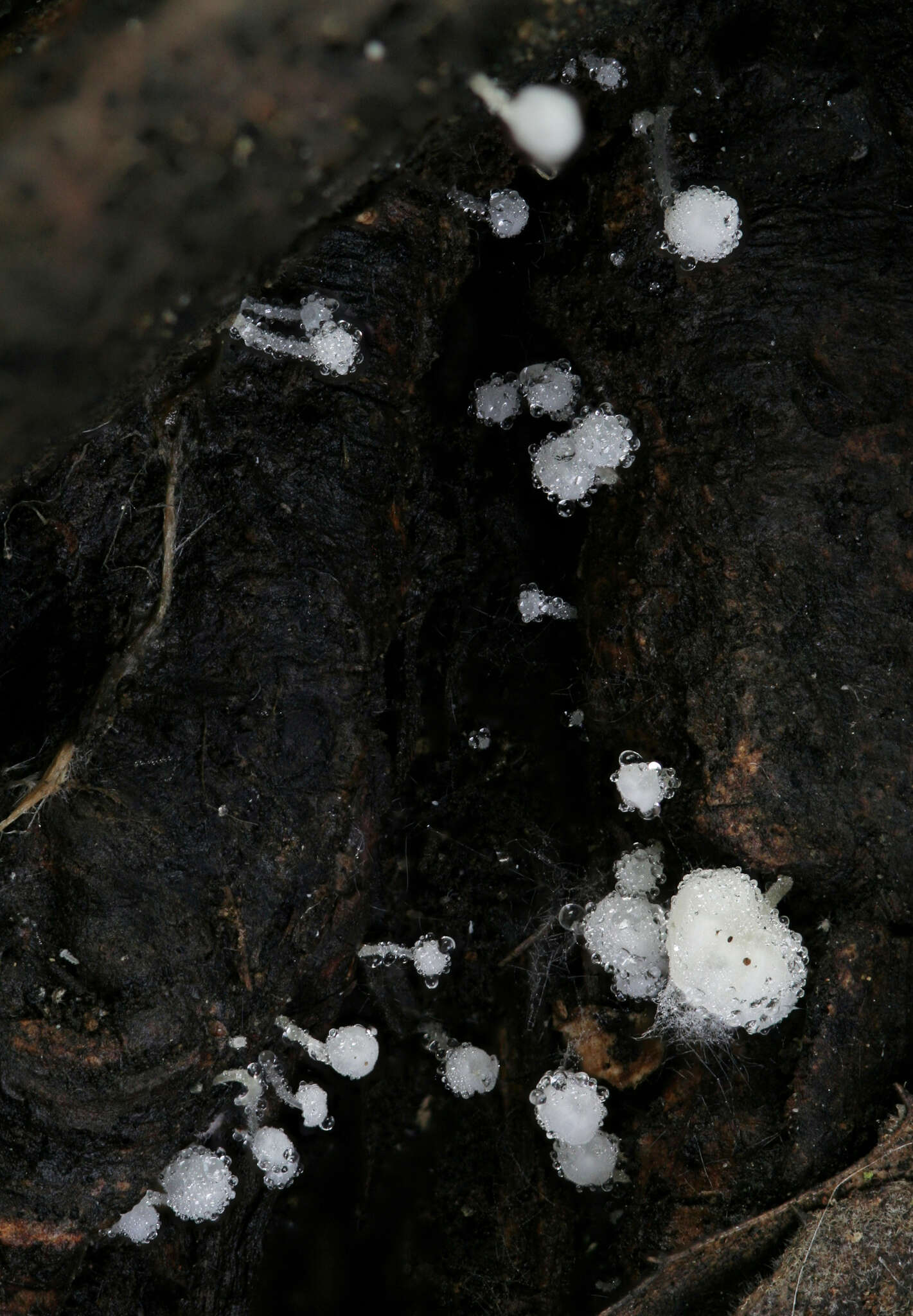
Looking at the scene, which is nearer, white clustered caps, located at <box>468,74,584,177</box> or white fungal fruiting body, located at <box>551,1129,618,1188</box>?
white clustered caps, located at <box>468,74,584,177</box>

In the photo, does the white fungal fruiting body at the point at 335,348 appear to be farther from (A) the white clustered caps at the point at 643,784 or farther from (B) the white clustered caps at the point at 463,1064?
(B) the white clustered caps at the point at 463,1064

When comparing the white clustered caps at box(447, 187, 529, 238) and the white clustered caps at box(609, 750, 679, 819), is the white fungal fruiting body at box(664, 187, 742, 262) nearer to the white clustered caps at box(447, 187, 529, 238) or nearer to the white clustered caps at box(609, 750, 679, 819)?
the white clustered caps at box(447, 187, 529, 238)

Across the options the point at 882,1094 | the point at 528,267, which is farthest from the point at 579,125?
the point at 882,1094

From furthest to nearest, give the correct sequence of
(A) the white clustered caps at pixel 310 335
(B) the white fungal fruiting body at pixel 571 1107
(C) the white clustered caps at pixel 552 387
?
(C) the white clustered caps at pixel 552 387 → (B) the white fungal fruiting body at pixel 571 1107 → (A) the white clustered caps at pixel 310 335

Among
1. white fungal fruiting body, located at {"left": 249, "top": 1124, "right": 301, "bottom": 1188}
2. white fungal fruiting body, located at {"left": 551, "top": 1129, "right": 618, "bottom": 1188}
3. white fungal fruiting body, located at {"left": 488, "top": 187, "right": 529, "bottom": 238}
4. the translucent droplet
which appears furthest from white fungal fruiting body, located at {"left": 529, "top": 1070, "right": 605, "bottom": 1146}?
white fungal fruiting body, located at {"left": 488, "top": 187, "right": 529, "bottom": 238}

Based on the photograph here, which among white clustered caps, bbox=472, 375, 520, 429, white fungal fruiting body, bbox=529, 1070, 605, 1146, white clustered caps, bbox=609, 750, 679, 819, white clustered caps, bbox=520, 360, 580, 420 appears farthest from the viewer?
white clustered caps, bbox=472, 375, 520, 429

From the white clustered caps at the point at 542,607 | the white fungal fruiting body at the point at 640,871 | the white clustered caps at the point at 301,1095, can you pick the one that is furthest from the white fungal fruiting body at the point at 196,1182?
the white clustered caps at the point at 542,607
